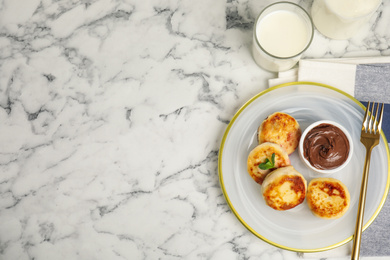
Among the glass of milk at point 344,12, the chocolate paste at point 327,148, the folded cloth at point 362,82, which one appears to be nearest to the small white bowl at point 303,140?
the chocolate paste at point 327,148

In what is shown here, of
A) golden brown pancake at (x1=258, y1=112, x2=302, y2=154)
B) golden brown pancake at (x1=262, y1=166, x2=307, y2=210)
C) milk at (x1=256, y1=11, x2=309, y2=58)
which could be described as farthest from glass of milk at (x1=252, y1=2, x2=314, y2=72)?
golden brown pancake at (x1=262, y1=166, x2=307, y2=210)

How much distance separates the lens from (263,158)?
1003 mm

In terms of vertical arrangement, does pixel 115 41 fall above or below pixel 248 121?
above

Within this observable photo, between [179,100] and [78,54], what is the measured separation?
0.29 m

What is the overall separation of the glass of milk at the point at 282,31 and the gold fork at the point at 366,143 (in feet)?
0.74

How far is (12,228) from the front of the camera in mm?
1118

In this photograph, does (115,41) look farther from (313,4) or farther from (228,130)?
(313,4)

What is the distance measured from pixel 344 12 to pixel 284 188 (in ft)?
1.43

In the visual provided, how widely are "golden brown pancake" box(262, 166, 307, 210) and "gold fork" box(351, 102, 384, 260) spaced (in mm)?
141

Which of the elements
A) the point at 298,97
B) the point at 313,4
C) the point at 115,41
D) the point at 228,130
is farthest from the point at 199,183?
the point at 313,4

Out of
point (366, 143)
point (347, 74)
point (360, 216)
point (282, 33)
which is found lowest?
point (360, 216)

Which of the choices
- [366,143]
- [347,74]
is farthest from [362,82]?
[366,143]

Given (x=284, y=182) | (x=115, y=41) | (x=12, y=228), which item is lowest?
(x=12, y=228)

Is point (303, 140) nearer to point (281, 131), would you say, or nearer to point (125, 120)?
point (281, 131)
